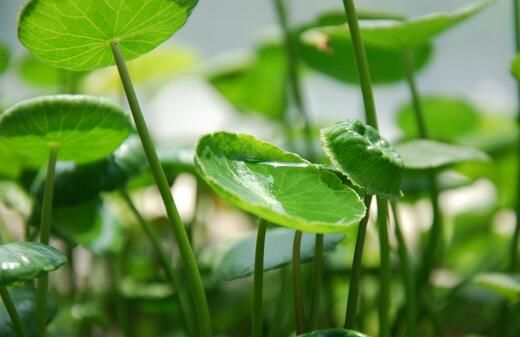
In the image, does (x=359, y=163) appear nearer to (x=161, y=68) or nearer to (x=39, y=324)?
(x=39, y=324)

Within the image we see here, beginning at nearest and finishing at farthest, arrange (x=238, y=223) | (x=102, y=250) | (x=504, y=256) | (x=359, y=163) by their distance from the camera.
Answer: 1. (x=359, y=163)
2. (x=102, y=250)
3. (x=504, y=256)
4. (x=238, y=223)

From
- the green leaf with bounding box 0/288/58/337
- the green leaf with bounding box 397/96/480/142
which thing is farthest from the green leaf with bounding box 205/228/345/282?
the green leaf with bounding box 397/96/480/142

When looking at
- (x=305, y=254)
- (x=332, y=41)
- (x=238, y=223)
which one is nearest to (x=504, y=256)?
(x=332, y=41)

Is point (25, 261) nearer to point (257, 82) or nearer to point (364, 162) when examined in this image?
point (364, 162)

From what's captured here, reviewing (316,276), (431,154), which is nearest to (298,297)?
(316,276)

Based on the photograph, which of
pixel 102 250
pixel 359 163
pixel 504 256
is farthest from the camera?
pixel 504 256

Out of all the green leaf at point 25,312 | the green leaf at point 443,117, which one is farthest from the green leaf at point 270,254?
the green leaf at point 443,117

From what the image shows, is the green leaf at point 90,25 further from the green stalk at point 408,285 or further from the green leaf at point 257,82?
the green leaf at point 257,82
